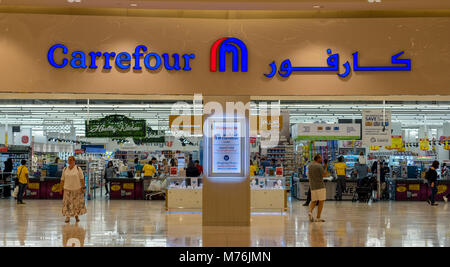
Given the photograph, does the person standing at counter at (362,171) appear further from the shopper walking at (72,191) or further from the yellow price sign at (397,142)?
the shopper walking at (72,191)

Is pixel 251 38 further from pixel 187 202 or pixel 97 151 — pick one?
pixel 97 151

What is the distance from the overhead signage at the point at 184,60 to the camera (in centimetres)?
892

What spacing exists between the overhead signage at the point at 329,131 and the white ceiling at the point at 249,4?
8.87 metres

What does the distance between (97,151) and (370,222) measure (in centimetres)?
2062

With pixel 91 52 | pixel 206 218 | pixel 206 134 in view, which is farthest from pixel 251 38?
pixel 206 218

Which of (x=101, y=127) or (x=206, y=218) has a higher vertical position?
(x=101, y=127)

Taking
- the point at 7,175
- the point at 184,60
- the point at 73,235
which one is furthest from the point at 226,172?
the point at 7,175

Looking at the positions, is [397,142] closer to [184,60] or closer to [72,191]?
[184,60]

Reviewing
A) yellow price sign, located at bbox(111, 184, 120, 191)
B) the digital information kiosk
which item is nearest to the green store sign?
yellow price sign, located at bbox(111, 184, 120, 191)

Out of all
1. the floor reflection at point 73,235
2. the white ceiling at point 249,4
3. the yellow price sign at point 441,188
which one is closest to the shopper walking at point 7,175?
the floor reflection at point 73,235

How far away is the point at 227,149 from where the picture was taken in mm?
9477

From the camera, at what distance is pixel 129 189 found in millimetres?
17234

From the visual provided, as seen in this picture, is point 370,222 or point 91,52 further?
point 370,222
